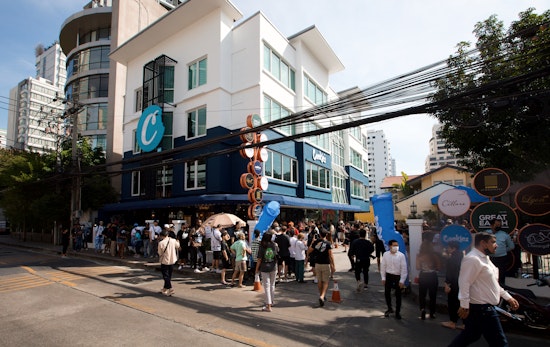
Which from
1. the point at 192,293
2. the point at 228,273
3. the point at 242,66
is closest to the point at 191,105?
the point at 242,66

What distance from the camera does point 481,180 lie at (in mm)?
9273

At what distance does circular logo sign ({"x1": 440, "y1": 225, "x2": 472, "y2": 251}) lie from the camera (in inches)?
337

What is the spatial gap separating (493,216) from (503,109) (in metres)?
2.98

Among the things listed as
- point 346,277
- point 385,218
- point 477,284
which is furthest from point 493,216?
point 477,284

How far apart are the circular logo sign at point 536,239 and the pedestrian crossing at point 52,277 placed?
522 inches

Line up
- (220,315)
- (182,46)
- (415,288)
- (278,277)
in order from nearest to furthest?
(220,315), (415,288), (278,277), (182,46)

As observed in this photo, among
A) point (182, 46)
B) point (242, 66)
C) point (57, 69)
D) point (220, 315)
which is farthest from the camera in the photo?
point (57, 69)

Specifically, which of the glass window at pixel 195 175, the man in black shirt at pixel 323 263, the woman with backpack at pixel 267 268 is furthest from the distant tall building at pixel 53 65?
the man in black shirt at pixel 323 263

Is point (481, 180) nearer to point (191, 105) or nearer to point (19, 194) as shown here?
point (191, 105)

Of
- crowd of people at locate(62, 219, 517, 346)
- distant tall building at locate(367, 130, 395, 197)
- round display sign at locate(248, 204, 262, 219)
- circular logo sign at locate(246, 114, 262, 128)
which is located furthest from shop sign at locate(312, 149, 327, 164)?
distant tall building at locate(367, 130, 395, 197)

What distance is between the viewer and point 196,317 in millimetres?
6766

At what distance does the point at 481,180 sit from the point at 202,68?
17038mm

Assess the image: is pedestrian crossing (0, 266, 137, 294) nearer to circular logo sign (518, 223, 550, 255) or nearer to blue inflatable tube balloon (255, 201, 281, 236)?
blue inflatable tube balloon (255, 201, 281, 236)

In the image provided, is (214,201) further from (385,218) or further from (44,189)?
(44,189)
